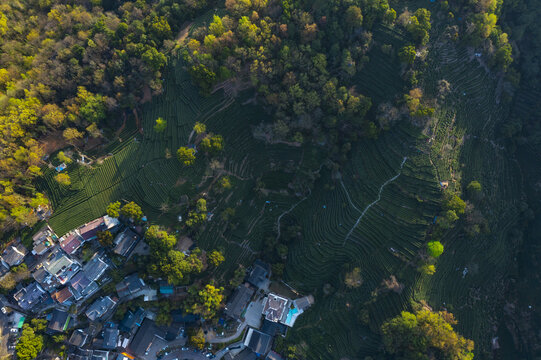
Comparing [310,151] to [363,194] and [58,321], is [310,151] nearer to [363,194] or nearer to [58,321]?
[363,194]

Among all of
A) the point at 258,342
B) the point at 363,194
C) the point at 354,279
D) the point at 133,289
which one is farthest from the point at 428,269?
the point at 133,289

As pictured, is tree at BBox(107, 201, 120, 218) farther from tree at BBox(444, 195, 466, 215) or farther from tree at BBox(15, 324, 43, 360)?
tree at BBox(444, 195, 466, 215)

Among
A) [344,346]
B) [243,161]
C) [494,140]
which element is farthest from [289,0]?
[344,346]

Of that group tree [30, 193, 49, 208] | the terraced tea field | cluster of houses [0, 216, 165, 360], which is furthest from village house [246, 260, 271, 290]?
tree [30, 193, 49, 208]

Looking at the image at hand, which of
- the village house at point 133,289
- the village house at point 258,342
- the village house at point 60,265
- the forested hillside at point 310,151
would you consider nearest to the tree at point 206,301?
the forested hillside at point 310,151

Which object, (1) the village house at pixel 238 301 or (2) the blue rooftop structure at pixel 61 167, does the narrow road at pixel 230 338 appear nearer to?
(1) the village house at pixel 238 301

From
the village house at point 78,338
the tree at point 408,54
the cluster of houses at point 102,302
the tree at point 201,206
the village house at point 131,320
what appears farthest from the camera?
the village house at point 131,320

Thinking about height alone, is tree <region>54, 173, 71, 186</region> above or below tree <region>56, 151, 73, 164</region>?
below

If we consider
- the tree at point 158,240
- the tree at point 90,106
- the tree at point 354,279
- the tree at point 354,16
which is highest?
the tree at point 354,16
